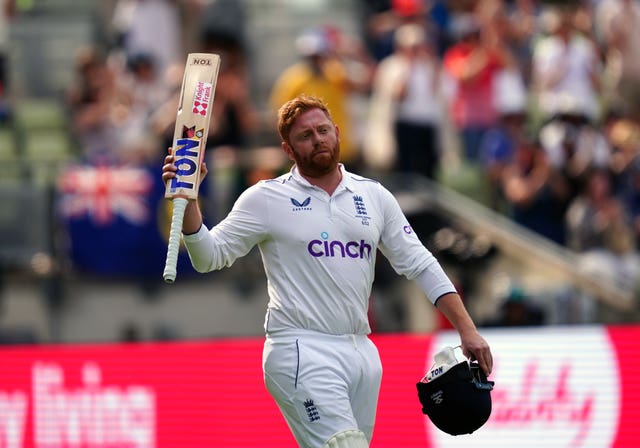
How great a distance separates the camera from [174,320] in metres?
12.8

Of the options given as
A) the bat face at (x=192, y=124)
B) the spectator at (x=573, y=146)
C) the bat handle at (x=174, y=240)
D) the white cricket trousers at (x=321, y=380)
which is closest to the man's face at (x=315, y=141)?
the bat face at (x=192, y=124)

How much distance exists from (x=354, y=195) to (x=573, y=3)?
8.56 m

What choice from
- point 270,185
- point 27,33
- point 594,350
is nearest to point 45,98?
point 27,33

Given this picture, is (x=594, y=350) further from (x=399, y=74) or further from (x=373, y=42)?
(x=373, y=42)

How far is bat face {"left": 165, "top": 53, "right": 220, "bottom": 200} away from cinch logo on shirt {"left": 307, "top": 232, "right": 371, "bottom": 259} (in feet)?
1.97

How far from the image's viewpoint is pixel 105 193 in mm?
12656

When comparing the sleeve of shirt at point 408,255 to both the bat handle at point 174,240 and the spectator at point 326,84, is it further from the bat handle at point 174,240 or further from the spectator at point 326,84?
the spectator at point 326,84

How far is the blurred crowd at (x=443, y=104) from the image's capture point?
12.9 meters

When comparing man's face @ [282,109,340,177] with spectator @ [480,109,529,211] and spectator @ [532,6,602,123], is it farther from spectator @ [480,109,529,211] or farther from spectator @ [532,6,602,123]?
spectator @ [532,6,602,123]

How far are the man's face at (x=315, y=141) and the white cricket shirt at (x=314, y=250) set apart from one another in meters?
0.12

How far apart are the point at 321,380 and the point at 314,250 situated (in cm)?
58

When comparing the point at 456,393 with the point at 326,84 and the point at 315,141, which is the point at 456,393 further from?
the point at 326,84

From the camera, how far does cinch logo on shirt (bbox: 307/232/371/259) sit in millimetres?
6695

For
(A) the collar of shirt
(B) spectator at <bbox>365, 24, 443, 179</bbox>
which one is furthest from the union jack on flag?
(A) the collar of shirt
